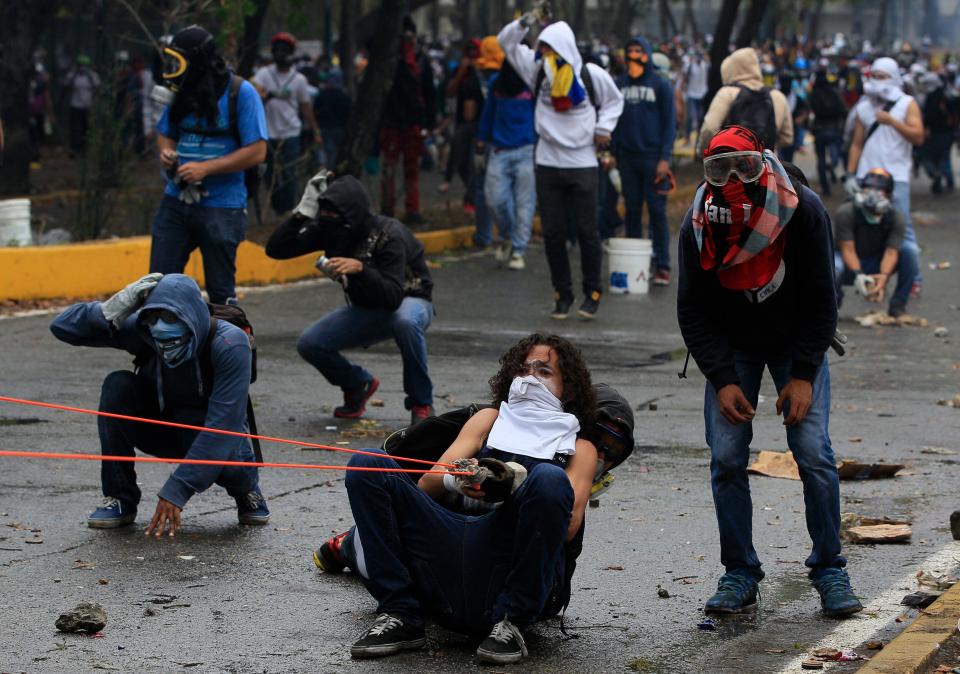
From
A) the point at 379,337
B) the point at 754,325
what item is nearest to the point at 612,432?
the point at 754,325

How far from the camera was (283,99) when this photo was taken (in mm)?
17703

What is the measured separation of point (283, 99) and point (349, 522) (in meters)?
11.8

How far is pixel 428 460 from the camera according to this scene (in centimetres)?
530

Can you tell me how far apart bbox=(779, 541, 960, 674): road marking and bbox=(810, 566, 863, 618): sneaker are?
1.6 inches

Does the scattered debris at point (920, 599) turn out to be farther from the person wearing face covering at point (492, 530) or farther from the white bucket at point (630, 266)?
the white bucket at point (630, 266)

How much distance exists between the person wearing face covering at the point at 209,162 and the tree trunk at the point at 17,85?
10354mm

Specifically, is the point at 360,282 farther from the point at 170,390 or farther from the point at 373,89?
the point at 373,89

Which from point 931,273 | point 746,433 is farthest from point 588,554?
point 931,273

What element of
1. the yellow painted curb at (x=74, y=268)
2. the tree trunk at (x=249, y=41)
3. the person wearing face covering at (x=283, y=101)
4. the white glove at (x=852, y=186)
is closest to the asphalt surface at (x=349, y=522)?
the yellow painted curb at (x=74, y=268)

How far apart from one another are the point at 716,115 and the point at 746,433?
701 centimetres

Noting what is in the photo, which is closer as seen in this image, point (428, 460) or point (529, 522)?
point (529, 522)

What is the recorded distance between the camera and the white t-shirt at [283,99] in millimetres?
17562

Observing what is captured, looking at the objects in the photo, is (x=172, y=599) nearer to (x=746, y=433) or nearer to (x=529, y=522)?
(x=529, y=522)

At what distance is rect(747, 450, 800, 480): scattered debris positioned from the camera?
7543mm
